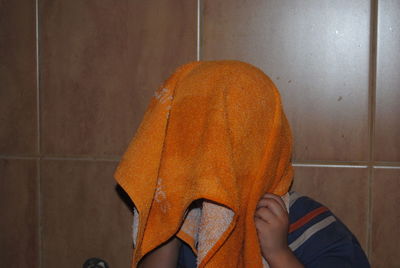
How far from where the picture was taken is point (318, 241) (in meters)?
0.53

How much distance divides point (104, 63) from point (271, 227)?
48 cm

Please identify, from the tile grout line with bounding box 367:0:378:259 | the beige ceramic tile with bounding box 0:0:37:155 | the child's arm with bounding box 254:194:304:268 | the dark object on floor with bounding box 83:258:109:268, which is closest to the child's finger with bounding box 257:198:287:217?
the child's arm with bounding box 254:194:304:268

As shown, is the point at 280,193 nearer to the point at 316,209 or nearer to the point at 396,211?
the point at 316,209

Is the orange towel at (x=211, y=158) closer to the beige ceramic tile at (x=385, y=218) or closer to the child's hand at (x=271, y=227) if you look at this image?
the child's hand at (x=271, y=227)

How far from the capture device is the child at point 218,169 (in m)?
0.42

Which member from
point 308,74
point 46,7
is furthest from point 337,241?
point 46,7

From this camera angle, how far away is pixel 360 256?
20.9 inches

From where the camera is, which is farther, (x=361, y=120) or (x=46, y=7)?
(x=46, y=7)

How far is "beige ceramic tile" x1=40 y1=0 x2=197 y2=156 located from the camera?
0.70 metres

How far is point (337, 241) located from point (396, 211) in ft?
0.65

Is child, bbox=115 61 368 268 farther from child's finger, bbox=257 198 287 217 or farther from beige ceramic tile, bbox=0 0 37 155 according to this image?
beige ceramic tile, bbox=0 0 37 155

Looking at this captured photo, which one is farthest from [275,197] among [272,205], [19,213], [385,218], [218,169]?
[19,213]

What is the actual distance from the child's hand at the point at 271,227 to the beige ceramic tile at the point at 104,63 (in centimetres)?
34

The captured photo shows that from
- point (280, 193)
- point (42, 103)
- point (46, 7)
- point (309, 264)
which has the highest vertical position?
point (46, 7)
